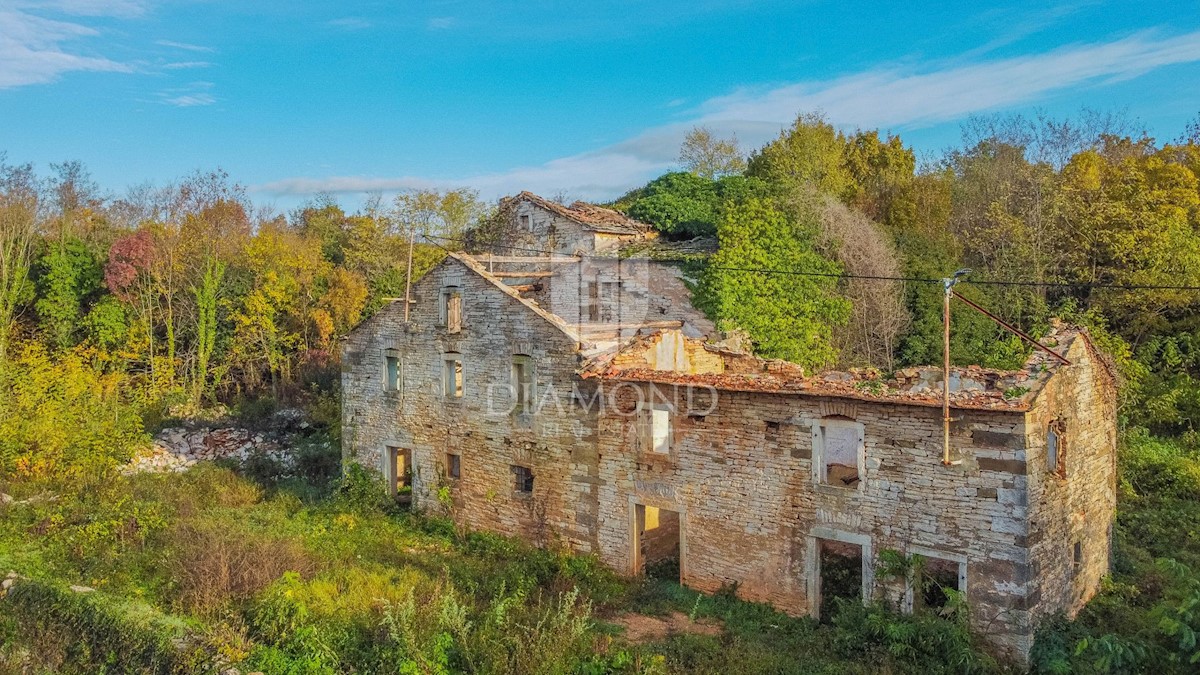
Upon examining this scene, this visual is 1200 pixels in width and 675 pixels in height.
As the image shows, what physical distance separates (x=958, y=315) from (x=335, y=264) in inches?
1097

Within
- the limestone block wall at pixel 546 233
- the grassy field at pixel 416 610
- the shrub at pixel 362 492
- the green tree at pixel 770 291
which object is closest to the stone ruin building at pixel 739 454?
the shrub at pixel 362 492

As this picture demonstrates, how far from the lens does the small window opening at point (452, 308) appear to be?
694 inches

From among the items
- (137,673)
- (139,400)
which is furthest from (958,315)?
(139,400)

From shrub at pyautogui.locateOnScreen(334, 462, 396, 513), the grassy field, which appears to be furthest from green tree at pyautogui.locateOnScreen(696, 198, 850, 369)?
shrub at pyautogui.locateOnScreen(334, 462, 396, 513)

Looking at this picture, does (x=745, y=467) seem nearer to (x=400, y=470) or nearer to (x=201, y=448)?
(x=400, y=470)

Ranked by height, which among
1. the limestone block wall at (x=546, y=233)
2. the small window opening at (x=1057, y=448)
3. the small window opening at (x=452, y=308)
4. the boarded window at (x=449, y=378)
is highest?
the limestone block wall at (x=546, y=233)

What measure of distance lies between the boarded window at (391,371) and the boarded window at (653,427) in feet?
23.6

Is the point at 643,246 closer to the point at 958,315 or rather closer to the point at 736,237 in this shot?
the point at 736,237

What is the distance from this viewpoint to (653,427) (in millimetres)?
14859

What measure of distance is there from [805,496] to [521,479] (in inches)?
254

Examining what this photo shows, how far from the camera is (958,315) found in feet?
77.4

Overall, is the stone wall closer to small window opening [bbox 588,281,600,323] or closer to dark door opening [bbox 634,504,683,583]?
dark door opening [bbox 634,504,683,583]

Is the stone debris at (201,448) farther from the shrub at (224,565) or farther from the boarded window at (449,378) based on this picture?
the shrub at (224,565)

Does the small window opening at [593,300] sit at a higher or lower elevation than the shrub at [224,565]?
higher
